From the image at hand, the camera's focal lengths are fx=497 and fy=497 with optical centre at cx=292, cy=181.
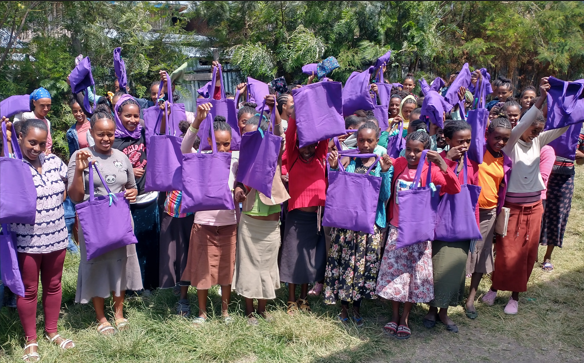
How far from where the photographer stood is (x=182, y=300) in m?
4.58

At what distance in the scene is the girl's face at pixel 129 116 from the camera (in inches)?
179

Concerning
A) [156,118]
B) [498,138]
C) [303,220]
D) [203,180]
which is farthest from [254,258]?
[498,138]

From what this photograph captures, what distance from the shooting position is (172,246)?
15.2 ft

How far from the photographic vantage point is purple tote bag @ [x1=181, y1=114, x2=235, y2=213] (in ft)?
12.3

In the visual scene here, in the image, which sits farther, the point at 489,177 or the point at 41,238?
the point at 489,177

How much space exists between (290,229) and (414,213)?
1111 millimetres

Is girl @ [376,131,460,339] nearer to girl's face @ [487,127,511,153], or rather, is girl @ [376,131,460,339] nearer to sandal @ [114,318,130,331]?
girl's face @ [487,127,511,153]

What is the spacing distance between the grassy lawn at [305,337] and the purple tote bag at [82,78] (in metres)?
1.99

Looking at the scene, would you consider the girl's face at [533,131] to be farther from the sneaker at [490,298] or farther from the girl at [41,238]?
the girl at [41,238]

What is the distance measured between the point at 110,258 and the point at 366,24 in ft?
28.2

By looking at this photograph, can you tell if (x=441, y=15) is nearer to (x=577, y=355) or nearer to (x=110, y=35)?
(x=110, y=35)

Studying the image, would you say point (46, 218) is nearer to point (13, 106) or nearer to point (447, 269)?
point (13, 106)

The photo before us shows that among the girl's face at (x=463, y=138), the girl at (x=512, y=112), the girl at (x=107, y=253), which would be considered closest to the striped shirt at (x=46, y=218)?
the girl at (x=107, y=253)

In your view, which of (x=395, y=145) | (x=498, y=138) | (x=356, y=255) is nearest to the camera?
(x=356, y=255)
